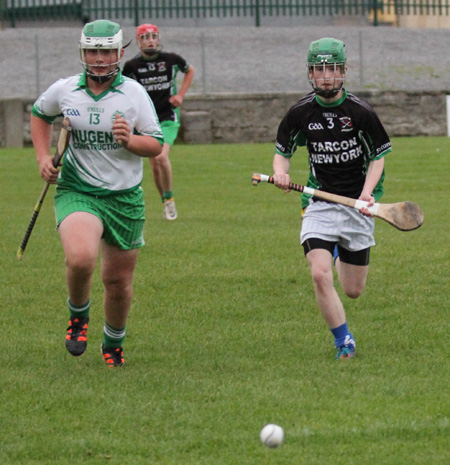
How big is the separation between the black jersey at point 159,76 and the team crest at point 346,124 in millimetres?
6651

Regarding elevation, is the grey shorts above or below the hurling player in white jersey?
below

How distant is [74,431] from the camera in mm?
4930

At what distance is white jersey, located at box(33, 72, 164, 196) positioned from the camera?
5875mm

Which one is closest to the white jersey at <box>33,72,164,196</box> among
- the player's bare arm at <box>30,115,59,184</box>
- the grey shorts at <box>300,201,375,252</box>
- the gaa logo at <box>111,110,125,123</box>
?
the gaa logo at <box>111,110,125,123</box>

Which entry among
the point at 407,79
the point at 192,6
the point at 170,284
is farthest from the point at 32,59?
the point at 170,284

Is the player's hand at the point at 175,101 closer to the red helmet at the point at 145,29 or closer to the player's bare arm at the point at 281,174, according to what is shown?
the red helmet at the point at 145,29

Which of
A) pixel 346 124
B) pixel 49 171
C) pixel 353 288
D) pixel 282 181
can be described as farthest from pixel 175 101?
pixel 49 171

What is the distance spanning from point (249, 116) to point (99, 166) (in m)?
18.2

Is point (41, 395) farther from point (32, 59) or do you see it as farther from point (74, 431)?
point (32, 59)

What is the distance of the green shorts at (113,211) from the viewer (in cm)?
593

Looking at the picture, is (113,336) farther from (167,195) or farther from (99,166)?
(167,195)

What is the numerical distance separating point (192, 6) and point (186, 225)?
717 inches

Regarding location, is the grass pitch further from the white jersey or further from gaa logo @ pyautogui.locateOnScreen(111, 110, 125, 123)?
gaa logo @ pyautogui.locateOnScreen(111, 110, 125, 123)

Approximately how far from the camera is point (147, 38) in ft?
41.2
